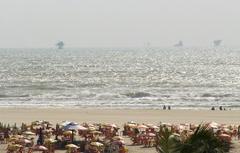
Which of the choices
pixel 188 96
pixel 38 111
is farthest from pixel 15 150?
pixel 188 96

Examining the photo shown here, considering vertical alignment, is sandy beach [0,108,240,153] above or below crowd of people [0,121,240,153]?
below

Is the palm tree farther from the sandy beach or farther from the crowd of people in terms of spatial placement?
the sandy beach

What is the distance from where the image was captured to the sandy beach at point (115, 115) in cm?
3659

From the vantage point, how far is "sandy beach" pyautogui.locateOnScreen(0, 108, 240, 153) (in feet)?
120

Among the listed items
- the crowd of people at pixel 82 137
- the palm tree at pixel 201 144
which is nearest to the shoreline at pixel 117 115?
the crowd of people at pixel 82 137

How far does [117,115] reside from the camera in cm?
3953

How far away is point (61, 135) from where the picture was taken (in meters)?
25.1

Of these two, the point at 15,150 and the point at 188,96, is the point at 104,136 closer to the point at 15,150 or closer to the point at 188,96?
the point at 15,150

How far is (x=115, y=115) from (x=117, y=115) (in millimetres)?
157

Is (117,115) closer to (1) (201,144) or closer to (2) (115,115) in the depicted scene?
(2) (115,115)

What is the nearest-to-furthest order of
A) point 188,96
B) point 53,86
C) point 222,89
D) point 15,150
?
point 15,150, point 188,96, point 222,89, point 53,86

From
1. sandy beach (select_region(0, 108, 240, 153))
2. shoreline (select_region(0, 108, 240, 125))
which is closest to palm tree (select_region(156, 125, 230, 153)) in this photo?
sandy beach (select_region(0, 108, 240, 153))

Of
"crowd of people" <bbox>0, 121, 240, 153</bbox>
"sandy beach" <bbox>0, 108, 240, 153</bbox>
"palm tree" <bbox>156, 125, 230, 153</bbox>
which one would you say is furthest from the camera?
"sandy beach" <bbox>0, 108, 240, 153</bbox>

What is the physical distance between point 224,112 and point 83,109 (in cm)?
1190
